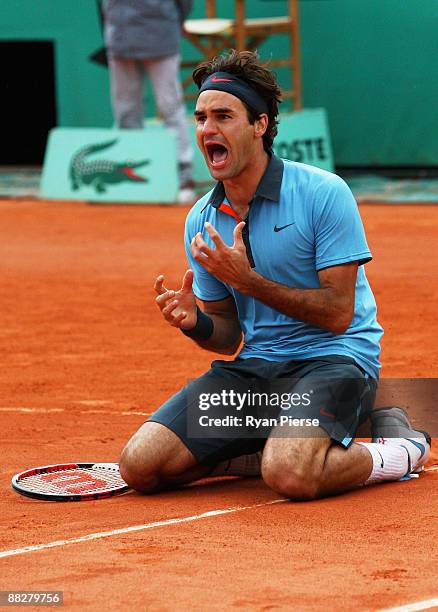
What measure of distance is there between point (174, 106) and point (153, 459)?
850cm

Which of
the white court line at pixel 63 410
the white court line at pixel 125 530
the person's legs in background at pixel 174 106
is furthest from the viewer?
the person's legs in background at pixel 174 106

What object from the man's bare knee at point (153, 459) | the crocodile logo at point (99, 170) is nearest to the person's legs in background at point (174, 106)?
the crocodile logo at point (99, 170)

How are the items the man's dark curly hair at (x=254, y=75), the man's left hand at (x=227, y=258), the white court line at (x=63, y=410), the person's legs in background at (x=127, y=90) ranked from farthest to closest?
1. the person's legs in background at (x=127, y=90)
2. the white court line at (x=63, y=410)
3. the man's dark curly hair at (x=254, y=75)
4. the man's left hand at (x=227, y=258)

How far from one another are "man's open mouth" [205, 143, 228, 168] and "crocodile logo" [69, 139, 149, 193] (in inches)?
331

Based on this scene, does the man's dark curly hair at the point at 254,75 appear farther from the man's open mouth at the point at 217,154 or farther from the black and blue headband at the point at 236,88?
the man's open mouth at the point at 217,154

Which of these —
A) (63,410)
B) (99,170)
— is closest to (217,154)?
(63,410)

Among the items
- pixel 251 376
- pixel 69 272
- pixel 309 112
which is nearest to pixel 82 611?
pixel 251 376

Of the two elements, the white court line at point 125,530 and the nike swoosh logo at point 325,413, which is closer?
the white court line at point 125,530

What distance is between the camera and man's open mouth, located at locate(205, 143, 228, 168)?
16.8 feet

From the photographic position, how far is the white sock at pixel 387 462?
16.5 ft

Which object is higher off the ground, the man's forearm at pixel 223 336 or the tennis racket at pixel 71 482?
the man's forearm at pixel 223 336

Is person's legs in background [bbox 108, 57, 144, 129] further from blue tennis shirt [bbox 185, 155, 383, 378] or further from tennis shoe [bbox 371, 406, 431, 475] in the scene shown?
tennis shoe [bbox 371, 406, 431, 475]

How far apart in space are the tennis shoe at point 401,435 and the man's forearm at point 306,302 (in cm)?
53

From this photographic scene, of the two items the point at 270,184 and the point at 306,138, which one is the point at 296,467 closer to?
the point at 270,184
